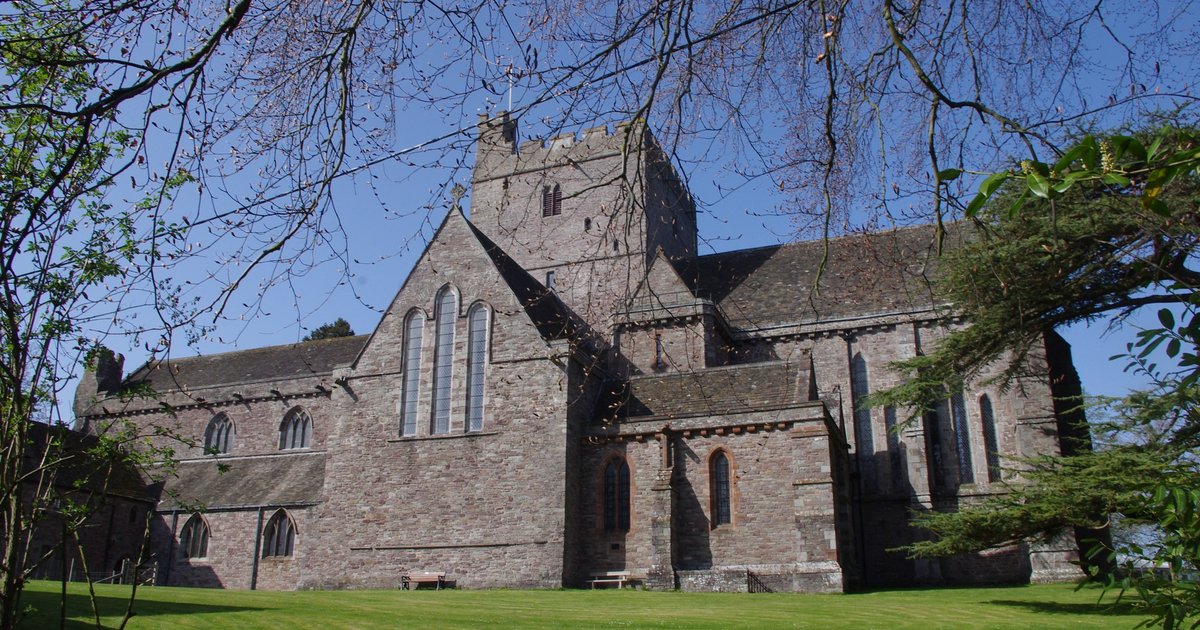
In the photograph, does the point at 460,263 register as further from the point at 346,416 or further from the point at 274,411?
the point at 274,411

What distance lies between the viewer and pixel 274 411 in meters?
35.4

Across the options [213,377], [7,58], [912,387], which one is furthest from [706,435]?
[213,377]

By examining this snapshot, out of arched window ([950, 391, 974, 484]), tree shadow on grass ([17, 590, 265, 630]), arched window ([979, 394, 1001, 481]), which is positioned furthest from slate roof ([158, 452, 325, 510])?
arched window ([979, 394, 1001, 481])

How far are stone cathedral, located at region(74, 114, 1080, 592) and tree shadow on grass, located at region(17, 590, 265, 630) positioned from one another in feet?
18.5

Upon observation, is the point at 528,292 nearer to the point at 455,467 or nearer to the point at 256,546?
the point at 455,467

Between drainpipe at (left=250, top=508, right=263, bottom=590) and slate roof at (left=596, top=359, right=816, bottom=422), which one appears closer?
slate roof at (left=596, top=359, right=816, bottom=422)

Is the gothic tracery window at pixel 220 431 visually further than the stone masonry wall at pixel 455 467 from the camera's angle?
Yes

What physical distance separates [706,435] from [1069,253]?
1072 cm

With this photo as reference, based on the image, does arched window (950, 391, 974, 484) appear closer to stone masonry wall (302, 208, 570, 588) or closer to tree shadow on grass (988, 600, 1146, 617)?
tree shadow on grass (988, 600, 1146, 617)

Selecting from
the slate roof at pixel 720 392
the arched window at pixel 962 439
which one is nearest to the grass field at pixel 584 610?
the slate roof at pixel 720 392

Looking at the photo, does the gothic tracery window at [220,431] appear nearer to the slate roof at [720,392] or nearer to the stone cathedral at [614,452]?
the stone cathedral at [614,452]

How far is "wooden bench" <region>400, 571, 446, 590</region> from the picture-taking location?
2502 centimetres

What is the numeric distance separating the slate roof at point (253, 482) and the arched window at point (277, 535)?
51 centimetres

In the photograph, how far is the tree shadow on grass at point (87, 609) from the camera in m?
13.9
